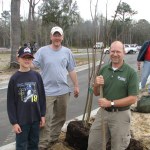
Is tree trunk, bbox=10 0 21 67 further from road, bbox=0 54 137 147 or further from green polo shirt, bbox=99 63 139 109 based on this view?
green polo shirt, bbox=99 63 139 109

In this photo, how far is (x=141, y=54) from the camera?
970 cm

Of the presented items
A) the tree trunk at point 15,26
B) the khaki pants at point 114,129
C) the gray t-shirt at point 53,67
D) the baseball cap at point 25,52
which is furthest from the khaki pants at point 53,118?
the tree trunk at point 15,26

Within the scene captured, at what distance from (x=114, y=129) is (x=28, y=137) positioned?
103cm

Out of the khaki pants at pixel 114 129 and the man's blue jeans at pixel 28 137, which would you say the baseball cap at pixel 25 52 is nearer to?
the man's blue jeans at pixel 28 137

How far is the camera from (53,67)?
489 cm

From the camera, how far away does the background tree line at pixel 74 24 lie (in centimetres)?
547

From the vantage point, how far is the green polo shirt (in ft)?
12.9

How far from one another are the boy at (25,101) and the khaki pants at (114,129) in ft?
2.25

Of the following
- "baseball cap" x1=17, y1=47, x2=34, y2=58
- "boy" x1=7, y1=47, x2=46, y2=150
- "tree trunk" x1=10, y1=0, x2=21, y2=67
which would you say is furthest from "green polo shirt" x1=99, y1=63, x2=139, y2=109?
"tree trunk" x1=10, y1=0, x2=21, y2=67

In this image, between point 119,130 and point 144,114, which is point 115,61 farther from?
point 144,114

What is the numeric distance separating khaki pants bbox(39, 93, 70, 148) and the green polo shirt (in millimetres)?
1110

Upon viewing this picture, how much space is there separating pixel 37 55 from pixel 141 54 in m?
5.32

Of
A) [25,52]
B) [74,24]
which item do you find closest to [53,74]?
[25,52]

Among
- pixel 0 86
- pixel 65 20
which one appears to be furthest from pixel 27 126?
pixel 65 20
